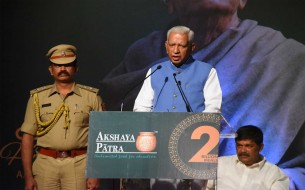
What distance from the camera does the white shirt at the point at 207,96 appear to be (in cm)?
394

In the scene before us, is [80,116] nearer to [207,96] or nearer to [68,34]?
[207,96]

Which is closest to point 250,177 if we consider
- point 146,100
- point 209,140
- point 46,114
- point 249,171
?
point 249,171

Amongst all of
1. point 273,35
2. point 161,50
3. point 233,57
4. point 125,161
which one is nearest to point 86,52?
point 161,50

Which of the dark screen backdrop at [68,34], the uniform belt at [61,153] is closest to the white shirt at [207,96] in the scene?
the uniform belt at [61,153]

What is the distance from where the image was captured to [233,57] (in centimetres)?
586

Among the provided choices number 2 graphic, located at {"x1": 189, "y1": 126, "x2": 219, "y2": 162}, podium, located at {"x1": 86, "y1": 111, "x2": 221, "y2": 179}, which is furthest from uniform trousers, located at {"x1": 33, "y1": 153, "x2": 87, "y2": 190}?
number 2 graphic, located at {"x1": 189, "y1": 126, "x2": 219, "y2": 162}

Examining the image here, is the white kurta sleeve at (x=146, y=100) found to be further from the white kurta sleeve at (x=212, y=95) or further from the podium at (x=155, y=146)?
the podium at (x=155, y=146)

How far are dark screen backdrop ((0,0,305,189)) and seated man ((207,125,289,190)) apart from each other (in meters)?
2.10

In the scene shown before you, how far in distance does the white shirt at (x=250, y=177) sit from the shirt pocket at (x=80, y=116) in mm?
1051

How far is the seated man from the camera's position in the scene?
4031mm

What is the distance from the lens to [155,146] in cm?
347

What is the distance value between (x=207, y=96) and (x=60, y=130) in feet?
3.65

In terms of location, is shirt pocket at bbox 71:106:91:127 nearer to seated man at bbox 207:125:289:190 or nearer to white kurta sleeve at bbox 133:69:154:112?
white kurta sleeve at bbox 133:69:154:112

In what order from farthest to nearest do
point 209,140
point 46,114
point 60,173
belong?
point 46,114 < point 60,173 < point 209,140
